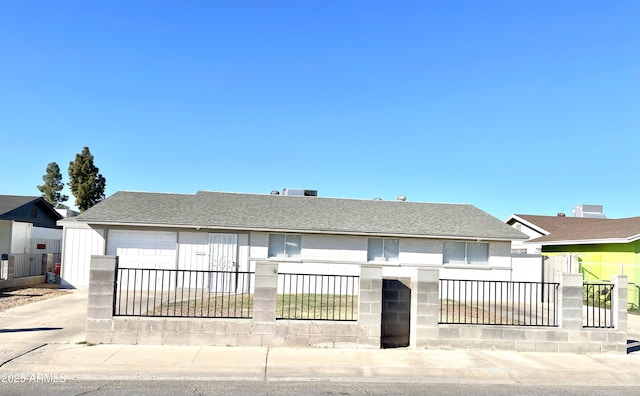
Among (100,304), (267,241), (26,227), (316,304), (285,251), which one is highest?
(26,227)

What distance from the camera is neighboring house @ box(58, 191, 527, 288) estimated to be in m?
18.5

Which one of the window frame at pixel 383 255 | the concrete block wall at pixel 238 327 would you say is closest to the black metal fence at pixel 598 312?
the concrete block wall at pixel 238 327

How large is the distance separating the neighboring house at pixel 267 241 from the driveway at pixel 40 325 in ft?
12.6

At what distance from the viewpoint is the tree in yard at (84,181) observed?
127ft

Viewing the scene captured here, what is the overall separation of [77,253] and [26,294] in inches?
108

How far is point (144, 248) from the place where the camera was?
1859 centimetres

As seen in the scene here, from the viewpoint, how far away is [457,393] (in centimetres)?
713

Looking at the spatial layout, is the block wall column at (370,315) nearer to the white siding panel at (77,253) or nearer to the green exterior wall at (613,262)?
the green exterior wall at (613,262)

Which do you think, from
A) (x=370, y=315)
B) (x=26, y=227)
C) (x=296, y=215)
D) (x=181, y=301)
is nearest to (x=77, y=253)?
(x=26, y=227)

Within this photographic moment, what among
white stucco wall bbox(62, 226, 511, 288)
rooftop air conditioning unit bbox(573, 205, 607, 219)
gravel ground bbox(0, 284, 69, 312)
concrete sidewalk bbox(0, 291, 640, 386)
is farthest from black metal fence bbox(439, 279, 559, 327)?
rooftop air conditioning unit bbox(573, 205, 607, 219)

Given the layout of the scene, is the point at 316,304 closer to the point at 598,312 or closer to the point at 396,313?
the point at 396,313

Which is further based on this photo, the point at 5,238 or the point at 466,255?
the point at 5,238

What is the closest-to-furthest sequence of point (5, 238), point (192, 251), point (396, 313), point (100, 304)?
point (100, 304) → point (396, 313) → point (192, 251) → point (5, 238)

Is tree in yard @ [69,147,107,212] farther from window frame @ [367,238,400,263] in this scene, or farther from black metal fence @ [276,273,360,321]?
window frame @ [367,238,400,263]
